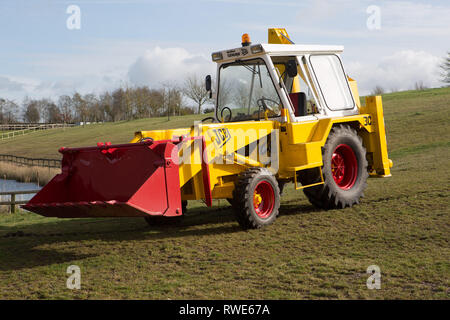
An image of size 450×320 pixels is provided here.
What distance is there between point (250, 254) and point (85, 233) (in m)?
3.61

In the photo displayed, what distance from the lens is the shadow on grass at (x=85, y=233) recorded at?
7.76 m

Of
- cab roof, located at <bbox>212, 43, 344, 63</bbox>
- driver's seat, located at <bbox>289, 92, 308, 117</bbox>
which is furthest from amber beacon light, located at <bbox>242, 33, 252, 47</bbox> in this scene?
driver's seat, located at <bbox>289, 92, 308, 117</bbox>

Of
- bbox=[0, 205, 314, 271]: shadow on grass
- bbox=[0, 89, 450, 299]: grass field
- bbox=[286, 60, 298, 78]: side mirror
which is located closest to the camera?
bbox=[0, 89, 450, 299]: grass field

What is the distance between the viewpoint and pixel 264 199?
876 cm

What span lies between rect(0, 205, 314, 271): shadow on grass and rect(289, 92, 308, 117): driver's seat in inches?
73.4

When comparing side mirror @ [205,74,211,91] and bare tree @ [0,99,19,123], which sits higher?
bare tree @ [0,99,19,123]

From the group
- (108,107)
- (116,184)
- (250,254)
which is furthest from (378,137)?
(108,107)

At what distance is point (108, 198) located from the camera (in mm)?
7992

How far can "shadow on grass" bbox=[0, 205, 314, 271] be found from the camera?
7.76 metres

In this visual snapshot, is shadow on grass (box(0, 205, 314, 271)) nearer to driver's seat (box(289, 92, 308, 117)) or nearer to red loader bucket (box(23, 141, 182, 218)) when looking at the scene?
red loader bucket (box(23, 141, 182, 218))

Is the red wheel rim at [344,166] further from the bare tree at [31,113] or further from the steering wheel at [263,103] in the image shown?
the bare tree at [31,113]

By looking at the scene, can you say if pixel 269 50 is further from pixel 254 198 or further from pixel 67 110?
pixel 67 110

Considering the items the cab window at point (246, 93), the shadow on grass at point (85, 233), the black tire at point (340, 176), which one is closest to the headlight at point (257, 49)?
the cab window at point (246, 93)

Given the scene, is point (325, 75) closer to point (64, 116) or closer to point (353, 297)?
point (353, 297)
